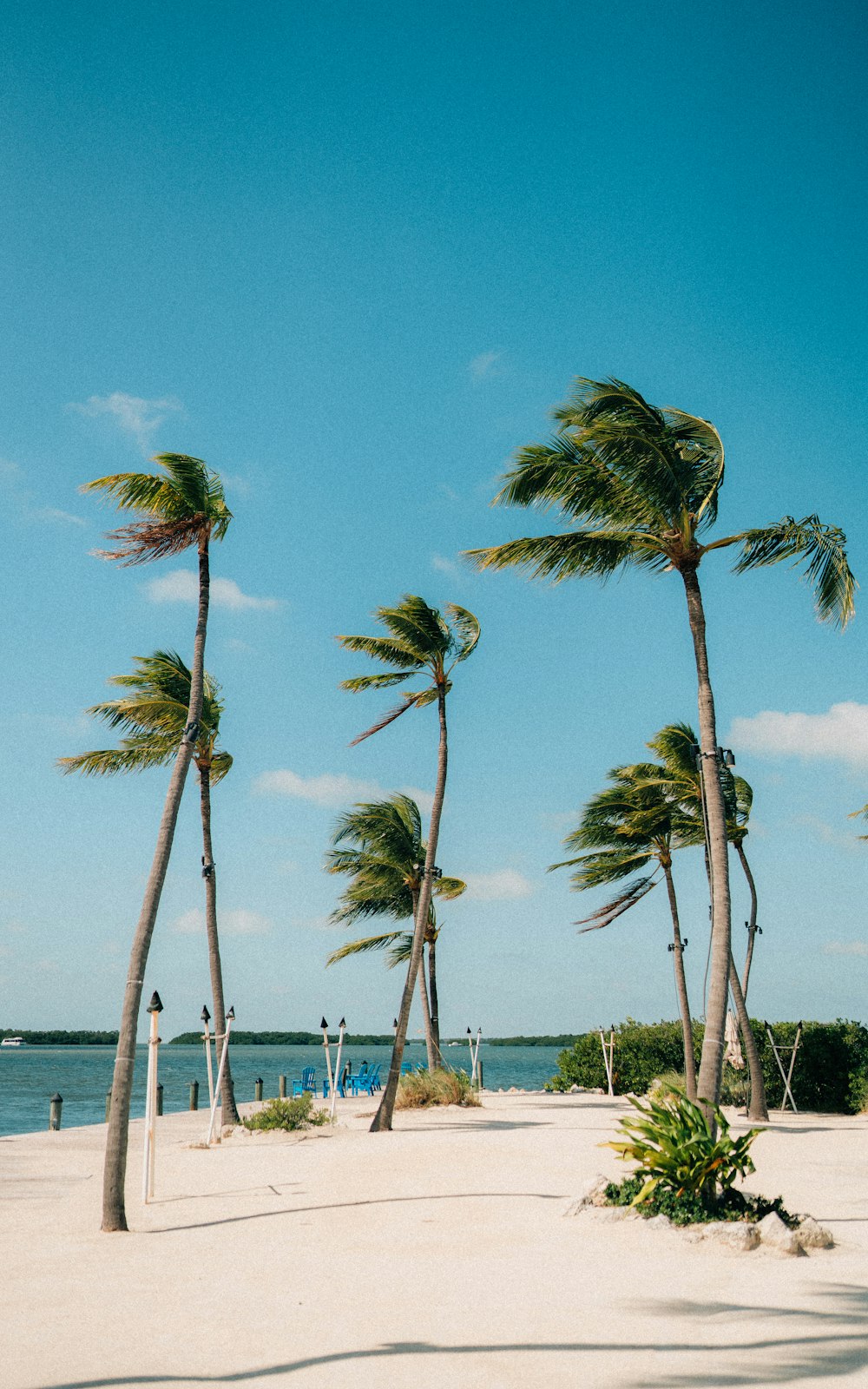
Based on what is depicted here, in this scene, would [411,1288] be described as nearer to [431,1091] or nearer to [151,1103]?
[151,1103]

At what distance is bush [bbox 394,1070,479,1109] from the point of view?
21578mm

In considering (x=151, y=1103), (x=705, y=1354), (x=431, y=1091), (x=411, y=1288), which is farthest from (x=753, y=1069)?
(x=705, y=1354)

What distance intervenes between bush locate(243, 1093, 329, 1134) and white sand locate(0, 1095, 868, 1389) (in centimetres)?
498

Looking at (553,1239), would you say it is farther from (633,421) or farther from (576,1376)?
(633,421)

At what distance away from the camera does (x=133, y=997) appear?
8930 mm

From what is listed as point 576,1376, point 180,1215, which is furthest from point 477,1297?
point 180,1215

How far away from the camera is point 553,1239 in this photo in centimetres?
758

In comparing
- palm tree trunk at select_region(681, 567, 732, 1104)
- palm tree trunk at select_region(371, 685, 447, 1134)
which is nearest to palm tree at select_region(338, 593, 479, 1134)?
palm tree trunk at select_region(371, 685, 447, 1134)

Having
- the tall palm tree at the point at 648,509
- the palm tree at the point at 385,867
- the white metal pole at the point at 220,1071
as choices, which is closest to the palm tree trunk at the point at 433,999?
the palm tree at the point at 385,867

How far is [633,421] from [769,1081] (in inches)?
744

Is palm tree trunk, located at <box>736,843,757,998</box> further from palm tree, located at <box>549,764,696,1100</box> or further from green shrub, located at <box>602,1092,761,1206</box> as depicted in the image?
green shrub, located at <box>602,1092,761,1206</box>

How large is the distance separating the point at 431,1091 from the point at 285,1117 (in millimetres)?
5743

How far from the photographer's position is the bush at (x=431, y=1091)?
21.6 metres

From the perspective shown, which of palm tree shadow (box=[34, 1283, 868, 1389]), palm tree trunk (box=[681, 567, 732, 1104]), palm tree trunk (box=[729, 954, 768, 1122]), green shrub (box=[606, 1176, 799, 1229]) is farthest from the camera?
palm tree trunk (box=[729, 954, 768, 1122])
